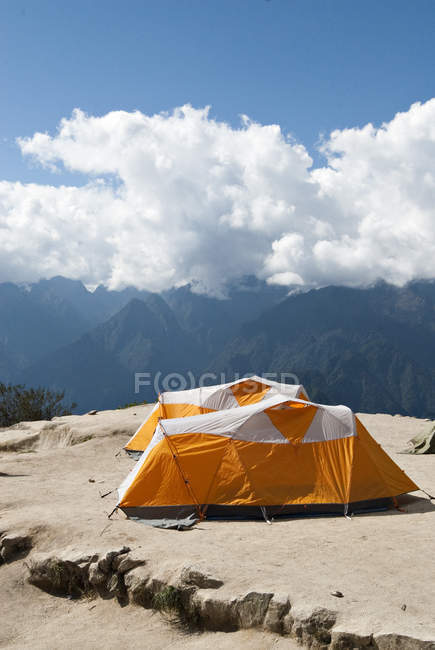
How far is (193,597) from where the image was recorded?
22.8 ft

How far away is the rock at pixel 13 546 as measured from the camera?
916 centimetres

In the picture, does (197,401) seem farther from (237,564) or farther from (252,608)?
(252,608)

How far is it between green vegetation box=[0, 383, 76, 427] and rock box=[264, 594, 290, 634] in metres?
29.4

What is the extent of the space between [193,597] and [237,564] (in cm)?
106

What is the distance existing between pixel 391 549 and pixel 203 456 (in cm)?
447

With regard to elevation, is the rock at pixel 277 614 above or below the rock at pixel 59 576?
above

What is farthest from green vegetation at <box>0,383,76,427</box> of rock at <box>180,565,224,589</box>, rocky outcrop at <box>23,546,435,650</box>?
rock at <box>180,565,224,589</box>

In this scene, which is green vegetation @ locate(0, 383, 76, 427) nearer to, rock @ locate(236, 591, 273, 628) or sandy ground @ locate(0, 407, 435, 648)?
sandy ground @ locate(0, 407, 435, 648)

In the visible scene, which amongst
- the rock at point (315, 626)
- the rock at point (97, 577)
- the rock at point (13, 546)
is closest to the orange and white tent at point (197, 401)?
the rock at point (13, 546)

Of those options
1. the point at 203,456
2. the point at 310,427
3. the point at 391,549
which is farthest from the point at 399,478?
the point at 203,456

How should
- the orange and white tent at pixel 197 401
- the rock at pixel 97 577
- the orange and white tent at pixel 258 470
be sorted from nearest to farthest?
the rock at pixel 97 577, the orange and white tent at pixel 258 470, the orange and white tent at pixel 197 401

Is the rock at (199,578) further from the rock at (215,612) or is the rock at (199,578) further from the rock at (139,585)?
the rock at (139,585)

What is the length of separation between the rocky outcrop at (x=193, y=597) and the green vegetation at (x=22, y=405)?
26.2 meters

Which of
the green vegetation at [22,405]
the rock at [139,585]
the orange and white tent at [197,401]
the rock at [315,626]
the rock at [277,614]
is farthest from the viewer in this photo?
the green vegetation at [22,405]
